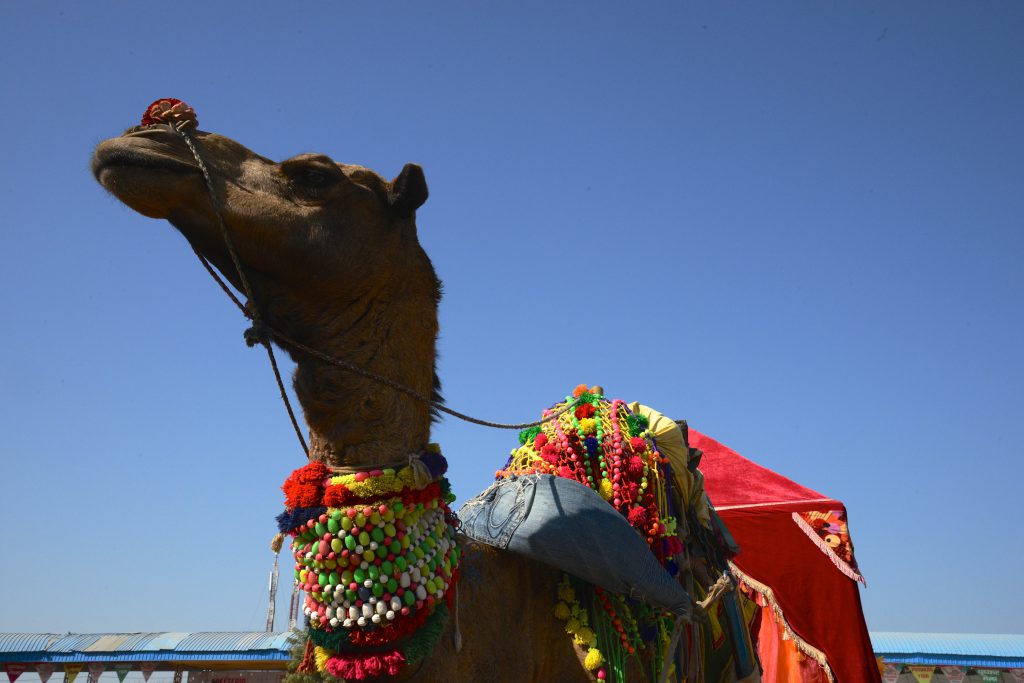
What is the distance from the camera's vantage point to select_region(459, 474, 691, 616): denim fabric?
3.71 meters

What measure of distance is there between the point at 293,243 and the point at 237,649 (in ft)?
70.8

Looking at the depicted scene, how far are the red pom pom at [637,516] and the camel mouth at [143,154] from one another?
2.66 m

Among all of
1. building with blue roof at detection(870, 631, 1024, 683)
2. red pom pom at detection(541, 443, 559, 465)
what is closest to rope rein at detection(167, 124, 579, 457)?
red pom pom at detection(541, 443, 559, 465)

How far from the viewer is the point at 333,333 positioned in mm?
3307

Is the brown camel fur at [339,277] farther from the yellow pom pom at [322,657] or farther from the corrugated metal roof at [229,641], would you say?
the corrugated metal roof at [229,641]

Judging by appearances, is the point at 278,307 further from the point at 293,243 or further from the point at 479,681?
the point at 479,681

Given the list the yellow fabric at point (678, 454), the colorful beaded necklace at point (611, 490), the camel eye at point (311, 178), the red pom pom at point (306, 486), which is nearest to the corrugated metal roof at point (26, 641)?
the colorful beaded necklace at point (611, 490)

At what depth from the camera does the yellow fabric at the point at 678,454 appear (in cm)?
503

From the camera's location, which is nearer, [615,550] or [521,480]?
[615,550]

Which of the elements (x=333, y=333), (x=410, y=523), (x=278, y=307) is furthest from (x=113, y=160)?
(x=410, y=523)

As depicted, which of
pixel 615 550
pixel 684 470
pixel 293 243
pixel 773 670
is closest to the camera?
pixel 293 243

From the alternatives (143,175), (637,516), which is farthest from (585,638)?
(143,175)

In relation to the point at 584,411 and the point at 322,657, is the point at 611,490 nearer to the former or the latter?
the point at 584,411

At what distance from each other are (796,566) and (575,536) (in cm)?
471
